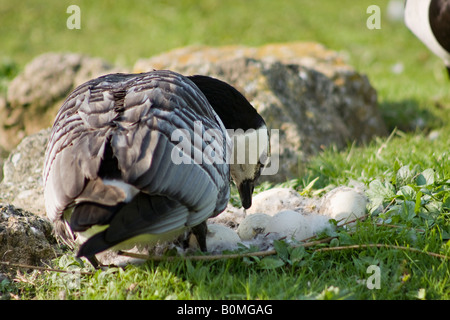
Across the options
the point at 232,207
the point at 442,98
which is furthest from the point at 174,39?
the point at 232,207

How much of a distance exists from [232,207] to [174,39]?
811cm

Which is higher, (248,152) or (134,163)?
(134,163)

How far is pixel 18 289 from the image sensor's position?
3.21 meters

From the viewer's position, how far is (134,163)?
263cm

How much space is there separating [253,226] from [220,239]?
25cm

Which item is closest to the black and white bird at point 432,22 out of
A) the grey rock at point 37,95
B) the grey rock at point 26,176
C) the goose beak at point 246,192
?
the goose beak at point 246,192

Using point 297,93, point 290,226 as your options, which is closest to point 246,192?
point 290,226

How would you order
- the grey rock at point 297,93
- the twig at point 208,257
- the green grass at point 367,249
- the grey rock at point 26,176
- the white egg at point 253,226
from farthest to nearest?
the grey rock at point 297,93 → the grey rock at point 26,176 → the white egg at point 253,226 → the twig at point 208,257 → the green grass at point 367,249

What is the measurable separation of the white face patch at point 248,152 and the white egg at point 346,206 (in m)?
0.59

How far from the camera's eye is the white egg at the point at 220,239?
3.43 m

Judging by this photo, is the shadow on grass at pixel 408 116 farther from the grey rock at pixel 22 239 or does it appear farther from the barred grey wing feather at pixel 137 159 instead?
the grey rock at pixel 22 239

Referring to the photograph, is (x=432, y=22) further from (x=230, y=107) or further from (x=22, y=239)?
(x=22, y=239)
